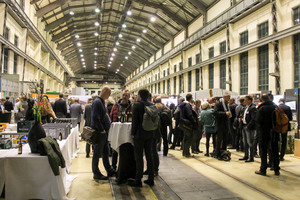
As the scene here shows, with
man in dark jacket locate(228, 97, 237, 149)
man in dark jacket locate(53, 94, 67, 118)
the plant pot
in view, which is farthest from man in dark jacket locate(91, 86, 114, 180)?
man in dark jacket locate(228, 97, 237, 149)

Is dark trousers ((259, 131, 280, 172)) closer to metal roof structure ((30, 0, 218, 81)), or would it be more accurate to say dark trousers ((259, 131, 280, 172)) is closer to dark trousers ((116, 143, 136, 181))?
dark trousers ((116, 143, 136, 181))

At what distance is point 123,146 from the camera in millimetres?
4035

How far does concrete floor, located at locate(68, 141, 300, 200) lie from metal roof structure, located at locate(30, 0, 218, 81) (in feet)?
44.3

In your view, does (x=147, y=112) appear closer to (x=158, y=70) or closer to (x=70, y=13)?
(x=70, y=13)

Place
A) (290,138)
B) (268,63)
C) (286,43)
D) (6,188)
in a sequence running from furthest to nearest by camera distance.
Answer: (268,63)
(286,43)
(290,138)
(6,188)

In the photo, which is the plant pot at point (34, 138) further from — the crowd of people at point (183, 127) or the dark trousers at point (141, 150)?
the dark trousers at point (141, 150)

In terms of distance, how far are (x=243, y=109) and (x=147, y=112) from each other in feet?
12.3

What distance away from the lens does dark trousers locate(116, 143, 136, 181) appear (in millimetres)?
4035

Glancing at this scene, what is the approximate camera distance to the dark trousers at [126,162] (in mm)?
4035

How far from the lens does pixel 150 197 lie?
3.46 metres

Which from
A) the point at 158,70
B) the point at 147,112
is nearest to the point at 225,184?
the point at 147,112

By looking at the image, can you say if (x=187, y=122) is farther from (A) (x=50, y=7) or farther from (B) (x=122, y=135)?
(A) (x=50, y=7)

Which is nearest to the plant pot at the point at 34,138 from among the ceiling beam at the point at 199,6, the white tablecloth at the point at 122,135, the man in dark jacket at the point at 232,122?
the white tablecloth at the point at 122,135

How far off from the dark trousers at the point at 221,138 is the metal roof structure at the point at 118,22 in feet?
40.8
